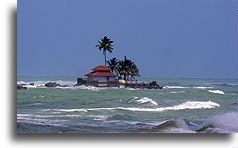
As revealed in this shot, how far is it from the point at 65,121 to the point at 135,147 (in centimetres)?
102

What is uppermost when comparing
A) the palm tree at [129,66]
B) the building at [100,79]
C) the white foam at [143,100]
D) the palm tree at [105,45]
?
the palm tree at [105,45]

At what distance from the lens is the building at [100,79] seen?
6.05 m

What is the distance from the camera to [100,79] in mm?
7379

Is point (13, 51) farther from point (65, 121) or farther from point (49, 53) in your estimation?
point (65, 121)

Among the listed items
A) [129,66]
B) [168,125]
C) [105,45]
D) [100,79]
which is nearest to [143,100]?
[129,66]

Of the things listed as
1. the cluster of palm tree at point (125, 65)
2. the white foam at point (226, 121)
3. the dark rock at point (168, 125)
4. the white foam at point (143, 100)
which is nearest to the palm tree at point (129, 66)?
the cluster of palm tree at point (125, 65)

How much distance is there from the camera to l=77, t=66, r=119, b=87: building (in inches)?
238

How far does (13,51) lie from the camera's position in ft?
15.5

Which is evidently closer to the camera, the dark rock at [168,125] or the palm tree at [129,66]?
the dark rock at [168,125]

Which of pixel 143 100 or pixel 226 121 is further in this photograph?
pixel 143 100

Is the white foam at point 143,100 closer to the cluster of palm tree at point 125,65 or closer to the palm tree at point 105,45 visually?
the cluster of palm tree at point 125,65

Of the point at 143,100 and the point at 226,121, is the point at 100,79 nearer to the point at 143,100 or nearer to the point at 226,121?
the point at 143,100

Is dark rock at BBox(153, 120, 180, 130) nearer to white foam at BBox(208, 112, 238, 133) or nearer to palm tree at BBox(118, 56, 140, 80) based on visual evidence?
white foam at BBox(208, 112, 238, 133)
